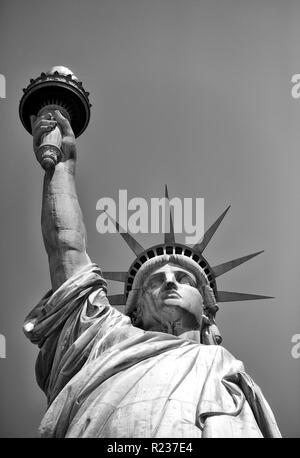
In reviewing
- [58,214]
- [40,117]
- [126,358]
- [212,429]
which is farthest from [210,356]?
[40,117]

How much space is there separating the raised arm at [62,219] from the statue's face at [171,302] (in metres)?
1.37

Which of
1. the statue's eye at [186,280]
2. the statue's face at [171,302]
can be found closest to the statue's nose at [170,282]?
the statue's face at [171,302]

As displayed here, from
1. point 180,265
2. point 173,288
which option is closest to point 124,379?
point 173,288

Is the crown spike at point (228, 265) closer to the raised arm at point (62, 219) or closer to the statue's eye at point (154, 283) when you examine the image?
the statue's eye at point (154, 283)

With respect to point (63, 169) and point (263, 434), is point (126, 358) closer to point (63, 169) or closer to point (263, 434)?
point (263, 434)

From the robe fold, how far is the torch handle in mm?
1544

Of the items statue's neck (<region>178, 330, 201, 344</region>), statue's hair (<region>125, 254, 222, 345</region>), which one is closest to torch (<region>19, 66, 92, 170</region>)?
statue's hair (<region>125, 254, 222, 345</region>)

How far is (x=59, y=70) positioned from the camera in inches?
528

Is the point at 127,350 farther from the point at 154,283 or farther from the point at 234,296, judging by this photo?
the point at 234,296

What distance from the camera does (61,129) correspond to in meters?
13.2

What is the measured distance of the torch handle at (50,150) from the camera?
498 inches

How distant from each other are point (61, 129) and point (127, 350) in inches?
145

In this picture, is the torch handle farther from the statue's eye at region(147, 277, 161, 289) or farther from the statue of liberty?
the statue's eye at region(147, 277, 161, 289)

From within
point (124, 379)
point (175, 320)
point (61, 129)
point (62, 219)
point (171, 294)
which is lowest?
point (124, 379)
